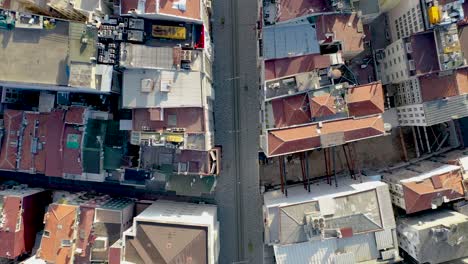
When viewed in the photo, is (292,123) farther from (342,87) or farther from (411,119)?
(411,119)

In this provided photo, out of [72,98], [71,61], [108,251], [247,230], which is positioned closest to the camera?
[71,61]

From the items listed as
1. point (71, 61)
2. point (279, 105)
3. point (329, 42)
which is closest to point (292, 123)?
point (279, 105)

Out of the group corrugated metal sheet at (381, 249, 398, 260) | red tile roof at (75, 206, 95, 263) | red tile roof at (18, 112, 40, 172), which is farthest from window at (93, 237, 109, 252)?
corrugated metal sheet at (381, 249, 398, 260)

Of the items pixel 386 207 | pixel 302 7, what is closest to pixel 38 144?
pixel 302 7

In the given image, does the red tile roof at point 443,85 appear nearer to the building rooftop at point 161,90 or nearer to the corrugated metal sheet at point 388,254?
the corrugated metal sheet at point 388,254

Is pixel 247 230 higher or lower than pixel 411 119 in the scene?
lower
